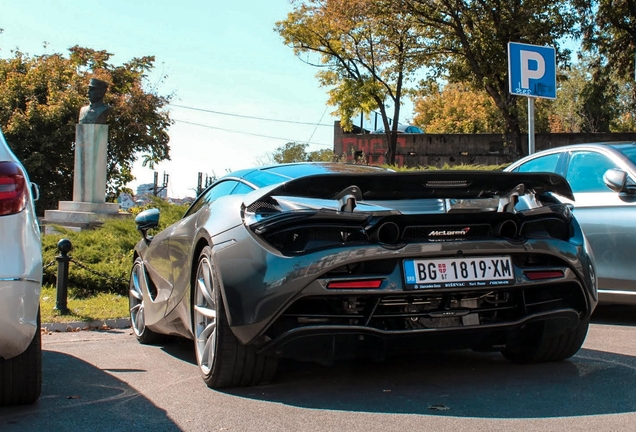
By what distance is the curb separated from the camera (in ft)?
24.3

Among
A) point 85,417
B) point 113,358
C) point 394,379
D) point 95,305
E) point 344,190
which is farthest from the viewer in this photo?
point 95,305

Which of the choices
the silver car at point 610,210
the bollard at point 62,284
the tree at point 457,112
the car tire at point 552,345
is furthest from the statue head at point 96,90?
the tree at point 457,112

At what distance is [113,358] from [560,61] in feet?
83.5

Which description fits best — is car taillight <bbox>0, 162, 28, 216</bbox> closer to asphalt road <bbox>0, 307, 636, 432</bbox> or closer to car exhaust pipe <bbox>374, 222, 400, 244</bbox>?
asphalt road <bbox>0, 307, 636, 432</bbox>

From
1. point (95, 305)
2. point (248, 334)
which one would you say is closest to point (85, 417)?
point (248, 334)

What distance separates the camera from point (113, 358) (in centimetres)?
547

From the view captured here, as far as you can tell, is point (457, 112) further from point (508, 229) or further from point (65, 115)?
point (508, 229)

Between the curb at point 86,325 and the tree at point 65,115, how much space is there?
75.0 feet

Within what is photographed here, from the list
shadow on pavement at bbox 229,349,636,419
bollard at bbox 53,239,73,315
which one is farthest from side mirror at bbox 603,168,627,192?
bollard at bbox 53,239,73,315

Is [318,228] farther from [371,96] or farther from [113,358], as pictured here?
[371,96]

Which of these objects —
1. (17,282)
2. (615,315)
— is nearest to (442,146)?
(615,315)

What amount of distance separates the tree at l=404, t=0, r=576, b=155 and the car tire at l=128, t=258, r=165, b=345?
2187 centimetres

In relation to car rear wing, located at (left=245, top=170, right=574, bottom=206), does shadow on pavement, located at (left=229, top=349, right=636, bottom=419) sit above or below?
below

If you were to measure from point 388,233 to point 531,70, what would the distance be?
24.2ft
